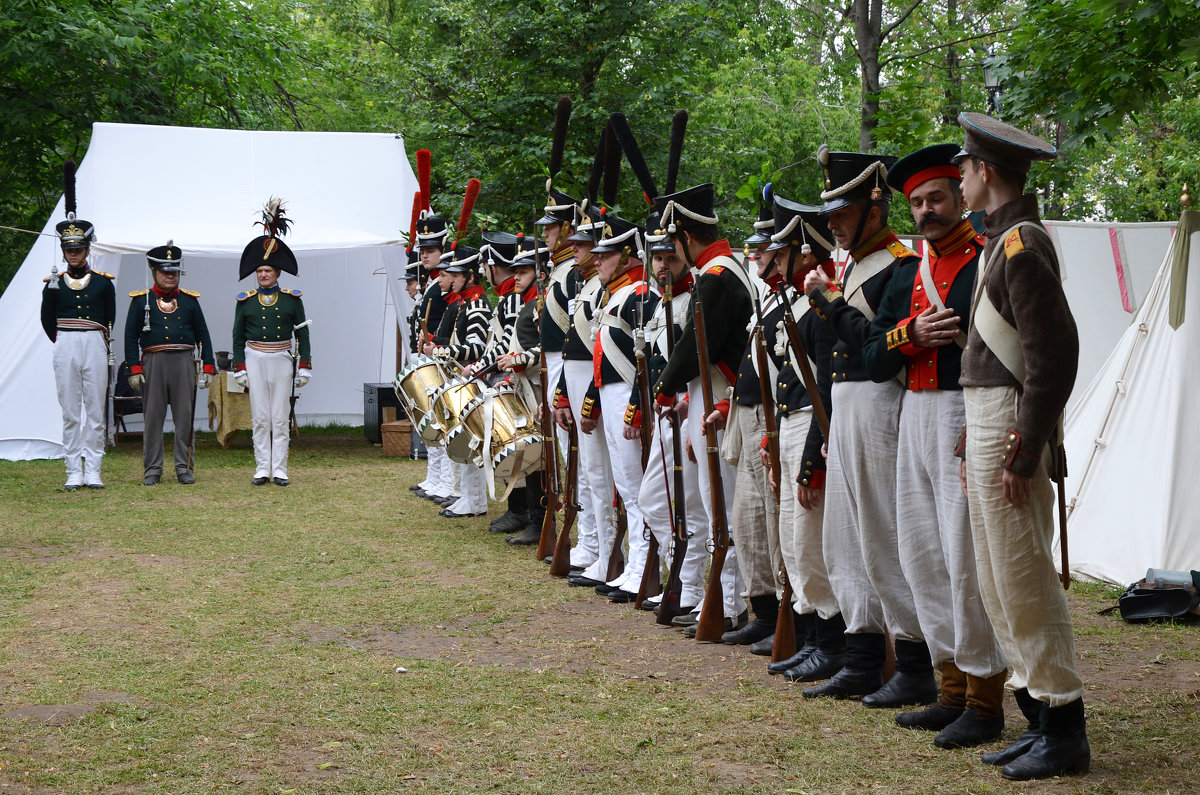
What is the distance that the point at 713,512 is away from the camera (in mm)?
5734

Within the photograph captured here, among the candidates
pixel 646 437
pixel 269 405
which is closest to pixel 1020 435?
pixel 646 437

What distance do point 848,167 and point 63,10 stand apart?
1465 cm

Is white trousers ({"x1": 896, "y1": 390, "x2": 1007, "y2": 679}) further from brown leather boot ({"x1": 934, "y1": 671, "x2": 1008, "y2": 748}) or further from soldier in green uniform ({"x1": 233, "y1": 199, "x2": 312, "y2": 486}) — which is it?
soldier in green uniform ({"x1": 233, "y1": 199, "x2": 312, "y2": 486})

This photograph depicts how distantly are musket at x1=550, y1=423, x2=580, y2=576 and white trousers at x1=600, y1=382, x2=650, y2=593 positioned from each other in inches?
24.5

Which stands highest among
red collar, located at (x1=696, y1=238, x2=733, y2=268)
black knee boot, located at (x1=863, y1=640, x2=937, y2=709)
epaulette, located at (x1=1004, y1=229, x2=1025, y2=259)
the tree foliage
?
the tree foliage

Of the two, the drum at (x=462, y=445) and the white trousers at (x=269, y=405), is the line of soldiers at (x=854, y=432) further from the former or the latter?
the white trousers at (x=269, y=405)

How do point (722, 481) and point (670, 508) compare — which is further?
point (670, 508)

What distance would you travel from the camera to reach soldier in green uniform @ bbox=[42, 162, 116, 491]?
11.5 metres

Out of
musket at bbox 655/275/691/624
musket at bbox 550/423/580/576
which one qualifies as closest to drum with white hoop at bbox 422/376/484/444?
musket at bbox 550/423/580/576

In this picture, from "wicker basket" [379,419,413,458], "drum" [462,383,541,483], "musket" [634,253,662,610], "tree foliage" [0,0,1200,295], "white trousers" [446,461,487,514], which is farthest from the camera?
"tree foliage" [0,0,1200,295]

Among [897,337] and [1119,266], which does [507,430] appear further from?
[897,337]

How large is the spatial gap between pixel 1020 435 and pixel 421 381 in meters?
6.88

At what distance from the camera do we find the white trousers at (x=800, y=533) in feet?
16.3

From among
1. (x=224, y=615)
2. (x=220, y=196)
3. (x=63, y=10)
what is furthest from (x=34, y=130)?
(x=224, y=615)
